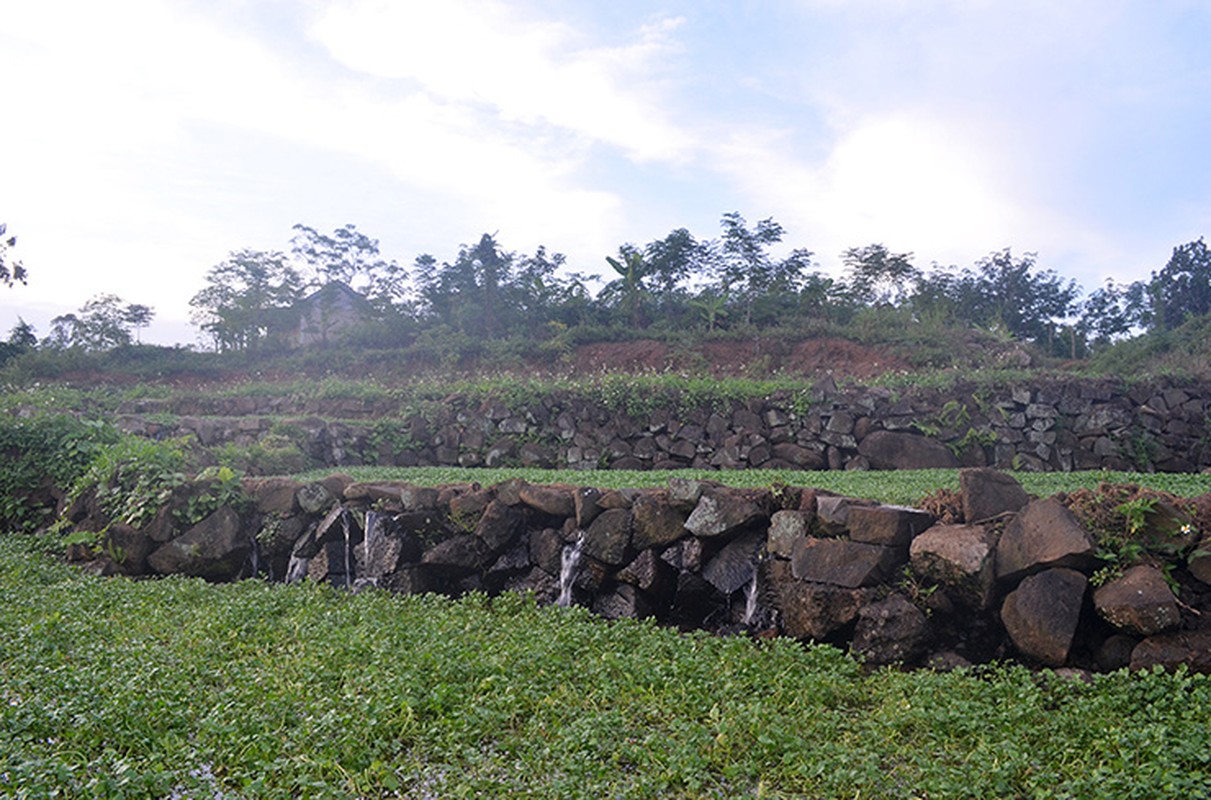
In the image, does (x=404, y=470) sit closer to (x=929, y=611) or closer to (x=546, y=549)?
(x=546, y=549)

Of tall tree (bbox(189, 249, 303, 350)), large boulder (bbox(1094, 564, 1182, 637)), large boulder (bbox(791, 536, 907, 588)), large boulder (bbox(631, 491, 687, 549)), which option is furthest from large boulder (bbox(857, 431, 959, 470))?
tall tree (bbox(189, 249, 303, 350))

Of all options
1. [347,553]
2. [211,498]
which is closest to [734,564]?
[347,553]

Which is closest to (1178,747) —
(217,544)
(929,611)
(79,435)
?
(929,611)

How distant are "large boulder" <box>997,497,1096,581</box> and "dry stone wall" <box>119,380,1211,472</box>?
6916 mm

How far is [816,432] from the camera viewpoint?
1266 centimetres

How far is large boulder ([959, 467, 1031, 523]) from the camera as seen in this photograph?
562 centimetres

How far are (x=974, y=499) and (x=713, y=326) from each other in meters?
19.5

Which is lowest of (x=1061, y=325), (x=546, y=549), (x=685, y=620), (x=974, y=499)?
(x=685, y=620)

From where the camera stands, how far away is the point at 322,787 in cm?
348

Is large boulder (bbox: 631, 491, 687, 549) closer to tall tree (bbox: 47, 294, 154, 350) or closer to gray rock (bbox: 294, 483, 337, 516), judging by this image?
gray rock (bbox: 294, 483, 337, 516)

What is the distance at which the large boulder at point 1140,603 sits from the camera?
460cm

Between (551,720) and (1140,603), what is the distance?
3.21m

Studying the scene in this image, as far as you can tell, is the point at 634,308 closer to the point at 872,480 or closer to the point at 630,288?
the point at 630,288

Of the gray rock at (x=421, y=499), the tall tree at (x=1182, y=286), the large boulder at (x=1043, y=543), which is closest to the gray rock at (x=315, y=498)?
the gray rock at (x=421, y=499)
